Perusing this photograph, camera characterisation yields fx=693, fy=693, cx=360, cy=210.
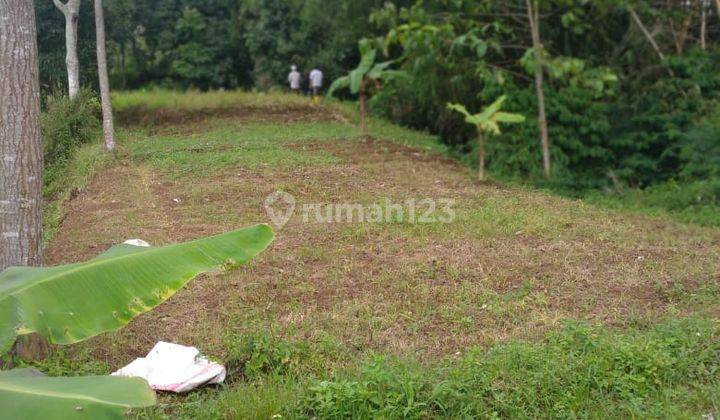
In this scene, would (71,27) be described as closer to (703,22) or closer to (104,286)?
(104,286)

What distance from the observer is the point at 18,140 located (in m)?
4.01

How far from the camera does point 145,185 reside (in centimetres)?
900

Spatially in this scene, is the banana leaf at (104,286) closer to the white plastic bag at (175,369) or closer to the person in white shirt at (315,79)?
the white plastic bag at (175,369)

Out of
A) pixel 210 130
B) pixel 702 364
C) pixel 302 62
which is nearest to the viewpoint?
pixel 702 364

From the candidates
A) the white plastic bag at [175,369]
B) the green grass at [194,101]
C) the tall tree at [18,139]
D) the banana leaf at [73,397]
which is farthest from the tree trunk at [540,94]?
the banana leaf at [73,397]

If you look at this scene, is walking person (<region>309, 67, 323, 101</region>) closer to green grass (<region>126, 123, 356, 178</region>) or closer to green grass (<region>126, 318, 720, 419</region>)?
green grass (<region>126, 123, 356, 178</region>)

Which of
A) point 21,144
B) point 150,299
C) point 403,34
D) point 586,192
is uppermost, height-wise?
point 403,34

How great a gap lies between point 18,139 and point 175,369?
1610 millimetres

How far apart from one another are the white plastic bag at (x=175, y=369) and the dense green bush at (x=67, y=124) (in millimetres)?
7780

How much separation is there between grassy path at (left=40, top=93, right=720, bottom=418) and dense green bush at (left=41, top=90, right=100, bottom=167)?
1677 millimetres

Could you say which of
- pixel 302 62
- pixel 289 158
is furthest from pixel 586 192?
pixel 302 62

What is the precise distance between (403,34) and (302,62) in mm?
10616

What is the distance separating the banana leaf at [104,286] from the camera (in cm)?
238

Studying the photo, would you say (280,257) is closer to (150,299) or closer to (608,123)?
(150,299)
